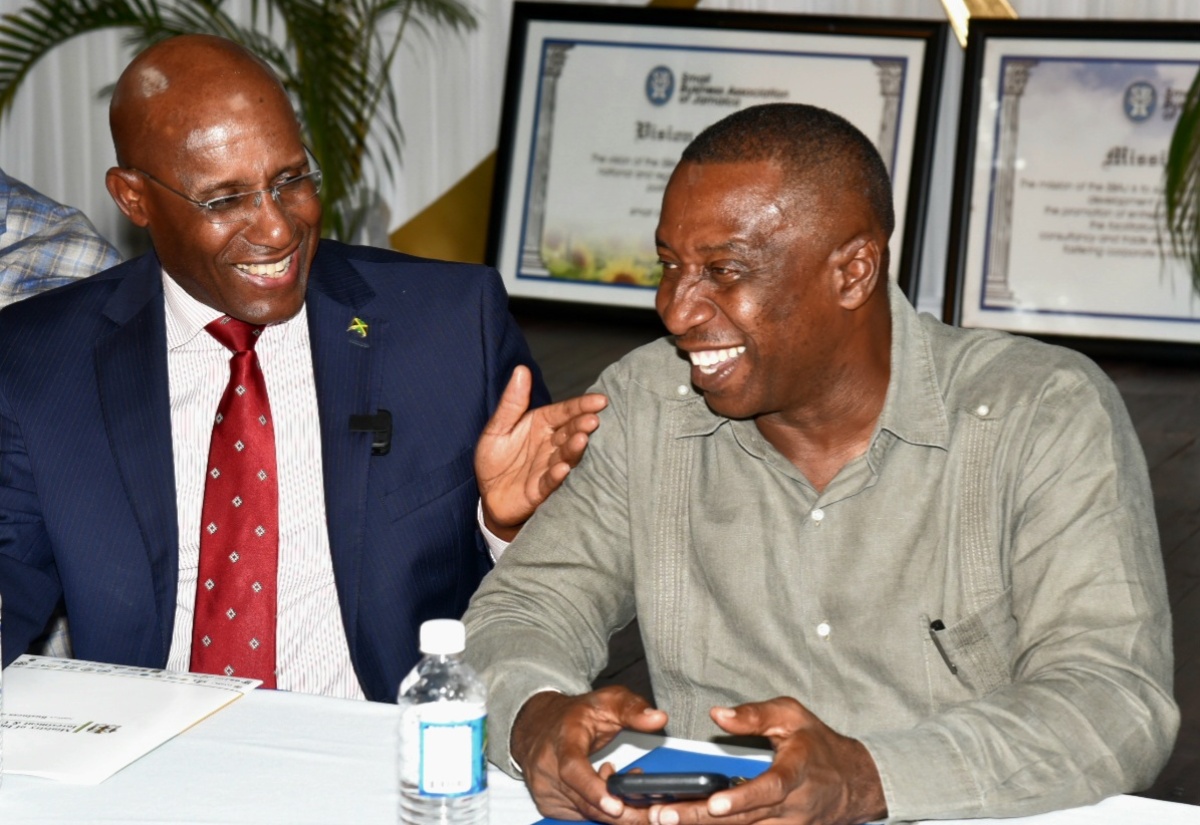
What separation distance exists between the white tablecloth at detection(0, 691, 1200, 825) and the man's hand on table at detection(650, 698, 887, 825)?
14 cm

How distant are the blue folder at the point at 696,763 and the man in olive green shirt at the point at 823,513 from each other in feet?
0.23

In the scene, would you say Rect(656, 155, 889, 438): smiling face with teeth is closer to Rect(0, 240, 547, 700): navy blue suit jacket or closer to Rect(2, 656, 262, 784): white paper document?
Rect(0, 240, 547, 700): navy blue suit jacket

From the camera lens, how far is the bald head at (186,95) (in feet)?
7.15

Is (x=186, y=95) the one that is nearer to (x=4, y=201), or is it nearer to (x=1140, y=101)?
(x=4, y=201)

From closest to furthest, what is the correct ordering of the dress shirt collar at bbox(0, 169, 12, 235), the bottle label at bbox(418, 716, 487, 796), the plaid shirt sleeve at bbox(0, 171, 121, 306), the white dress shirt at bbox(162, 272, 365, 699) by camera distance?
1. the bottle label at bbox(418, 716, 487, 796)
2. the white dress shirt at bbox(162, 272, 365, 699)
3. the plaid shirt sleeve at bbox(0, 171, 121, 306)
4. the dress shirt collar at bbox(0, 169, 12, 235)

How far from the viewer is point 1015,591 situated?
1.76m

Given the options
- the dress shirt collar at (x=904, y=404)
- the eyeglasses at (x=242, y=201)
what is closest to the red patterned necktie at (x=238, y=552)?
the eyeglasses at (x=242, y=201)

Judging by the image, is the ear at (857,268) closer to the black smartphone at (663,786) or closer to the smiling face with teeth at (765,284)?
the smiling face with teeth at (765,284)

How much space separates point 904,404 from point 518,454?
577mm

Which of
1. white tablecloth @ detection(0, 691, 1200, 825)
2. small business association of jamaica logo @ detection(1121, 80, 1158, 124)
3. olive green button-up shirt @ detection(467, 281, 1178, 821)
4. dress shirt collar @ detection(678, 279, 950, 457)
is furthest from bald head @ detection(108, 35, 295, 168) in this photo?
small business association of jamaica logo @ detection(1121, 80, 1158, 124)

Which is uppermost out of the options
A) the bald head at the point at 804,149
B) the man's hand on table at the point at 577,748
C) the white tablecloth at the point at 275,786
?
the bald head at the point at 804,149

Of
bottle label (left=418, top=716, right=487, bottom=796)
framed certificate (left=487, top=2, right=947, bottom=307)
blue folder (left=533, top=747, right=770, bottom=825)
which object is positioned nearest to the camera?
bottle label (left=418, top=716, right=487, bottom=796)

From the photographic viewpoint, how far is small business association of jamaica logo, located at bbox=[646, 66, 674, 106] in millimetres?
6488

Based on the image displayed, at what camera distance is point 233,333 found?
7.43ft
